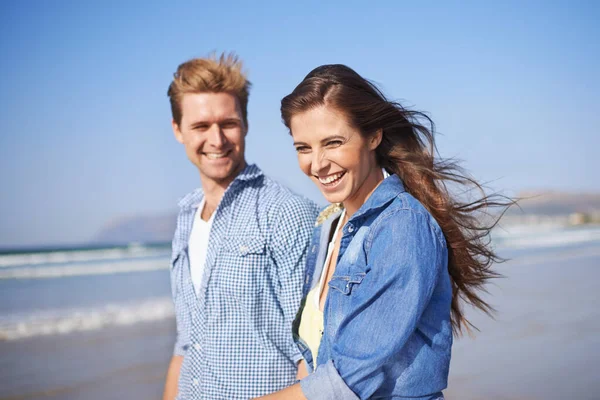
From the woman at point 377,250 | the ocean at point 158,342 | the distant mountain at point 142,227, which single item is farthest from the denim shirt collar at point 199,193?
the distant mountain at point 142,227

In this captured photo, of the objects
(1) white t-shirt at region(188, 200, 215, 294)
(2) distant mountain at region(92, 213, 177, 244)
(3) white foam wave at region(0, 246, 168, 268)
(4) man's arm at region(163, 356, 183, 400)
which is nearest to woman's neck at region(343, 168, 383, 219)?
(1) white t-shirt at region(188, 200, 215, 294)

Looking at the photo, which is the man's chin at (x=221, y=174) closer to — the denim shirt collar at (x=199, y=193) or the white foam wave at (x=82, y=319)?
the denim shirt collar at (x=199, y=193)

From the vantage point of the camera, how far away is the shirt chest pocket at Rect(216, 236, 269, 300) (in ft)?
8.74

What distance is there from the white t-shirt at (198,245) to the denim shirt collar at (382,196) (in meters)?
1.21

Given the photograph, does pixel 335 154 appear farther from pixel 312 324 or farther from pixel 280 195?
pixel 280 195

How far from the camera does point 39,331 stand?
8.55 m

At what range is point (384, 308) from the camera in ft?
5.39

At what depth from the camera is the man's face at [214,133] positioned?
2988mm

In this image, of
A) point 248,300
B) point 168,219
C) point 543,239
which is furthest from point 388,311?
point 168,219

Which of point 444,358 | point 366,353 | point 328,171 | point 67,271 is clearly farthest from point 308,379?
point 67,271

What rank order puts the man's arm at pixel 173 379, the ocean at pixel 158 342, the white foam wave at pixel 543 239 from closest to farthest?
the man's arm at pixel 173 379 → the ocean at pixel 158 342 → the white foam wave at pixel 543 239

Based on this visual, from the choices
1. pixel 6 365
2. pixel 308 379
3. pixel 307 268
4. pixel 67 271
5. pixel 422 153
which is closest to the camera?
pixel 308 379

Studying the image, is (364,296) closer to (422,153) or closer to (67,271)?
(422,153)

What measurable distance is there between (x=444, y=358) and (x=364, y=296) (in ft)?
1.21
